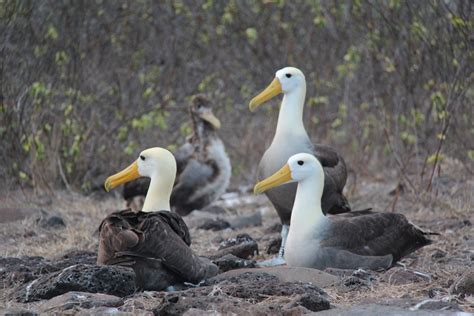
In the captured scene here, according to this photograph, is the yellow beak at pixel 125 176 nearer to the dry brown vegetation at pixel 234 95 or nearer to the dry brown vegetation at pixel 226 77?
the dry brown vegetation at pixel 234 95

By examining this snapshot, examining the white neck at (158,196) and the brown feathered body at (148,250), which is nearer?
the brown feathered body at (148,250)

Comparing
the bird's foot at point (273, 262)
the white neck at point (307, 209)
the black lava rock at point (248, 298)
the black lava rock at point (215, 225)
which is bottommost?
the black lava rock at point (215, 225)

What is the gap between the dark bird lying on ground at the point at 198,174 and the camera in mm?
10844

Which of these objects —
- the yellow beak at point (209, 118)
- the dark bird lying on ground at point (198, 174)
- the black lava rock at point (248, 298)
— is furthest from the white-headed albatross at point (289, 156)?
the yellow beak at point (209, 118)

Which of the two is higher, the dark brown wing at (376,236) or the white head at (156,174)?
the white head at (156,174)

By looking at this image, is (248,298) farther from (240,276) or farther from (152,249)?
(152,249)

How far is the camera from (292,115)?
8.34 meters

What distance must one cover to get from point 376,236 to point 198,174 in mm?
4231

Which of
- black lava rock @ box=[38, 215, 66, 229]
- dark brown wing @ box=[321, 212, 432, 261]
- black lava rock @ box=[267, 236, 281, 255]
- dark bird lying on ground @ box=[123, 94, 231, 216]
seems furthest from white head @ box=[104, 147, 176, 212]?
dark bird lying on ground @ box=[123, 94, 231, 216]

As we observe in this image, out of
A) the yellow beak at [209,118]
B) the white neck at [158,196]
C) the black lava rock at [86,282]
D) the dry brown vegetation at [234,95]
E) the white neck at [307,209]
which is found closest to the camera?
the black lava rock at [86,282]

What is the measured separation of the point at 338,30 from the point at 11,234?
6511mm

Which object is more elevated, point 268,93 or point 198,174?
point 268,93

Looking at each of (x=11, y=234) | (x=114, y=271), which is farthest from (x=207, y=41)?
(x=114, y=271)

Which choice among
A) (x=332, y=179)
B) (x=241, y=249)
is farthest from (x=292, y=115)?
(x=241, y=249)
